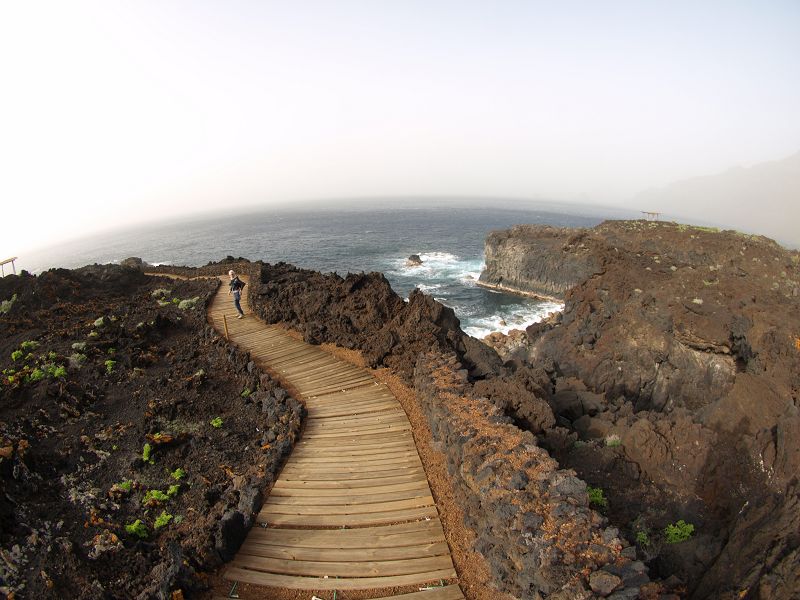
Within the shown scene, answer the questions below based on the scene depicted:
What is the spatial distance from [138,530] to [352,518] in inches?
155

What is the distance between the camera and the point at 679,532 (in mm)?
7348

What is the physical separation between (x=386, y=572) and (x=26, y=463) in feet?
26.5

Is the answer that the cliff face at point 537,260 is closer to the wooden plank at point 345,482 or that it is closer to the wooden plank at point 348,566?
the wooden plank at point 345,482

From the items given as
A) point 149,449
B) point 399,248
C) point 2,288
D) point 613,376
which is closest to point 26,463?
point 149,449

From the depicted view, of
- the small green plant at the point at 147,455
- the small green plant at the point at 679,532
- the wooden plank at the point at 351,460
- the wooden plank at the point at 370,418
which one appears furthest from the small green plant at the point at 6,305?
the small green plant at the point at 679,532

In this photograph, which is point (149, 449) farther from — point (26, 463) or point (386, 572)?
point (386, 572)

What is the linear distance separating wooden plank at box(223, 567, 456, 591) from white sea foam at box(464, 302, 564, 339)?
3260 centimetres

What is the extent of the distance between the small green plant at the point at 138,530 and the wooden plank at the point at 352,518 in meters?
2.09

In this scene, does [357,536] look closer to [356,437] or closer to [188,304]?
[356,437]

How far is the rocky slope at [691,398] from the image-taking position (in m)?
6.98

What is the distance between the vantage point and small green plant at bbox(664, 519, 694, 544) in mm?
7283

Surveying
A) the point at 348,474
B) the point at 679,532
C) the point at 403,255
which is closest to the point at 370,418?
the point at 348,474

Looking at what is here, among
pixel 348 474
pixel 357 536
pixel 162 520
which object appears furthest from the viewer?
pixel 348 474

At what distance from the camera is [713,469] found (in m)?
9.73
